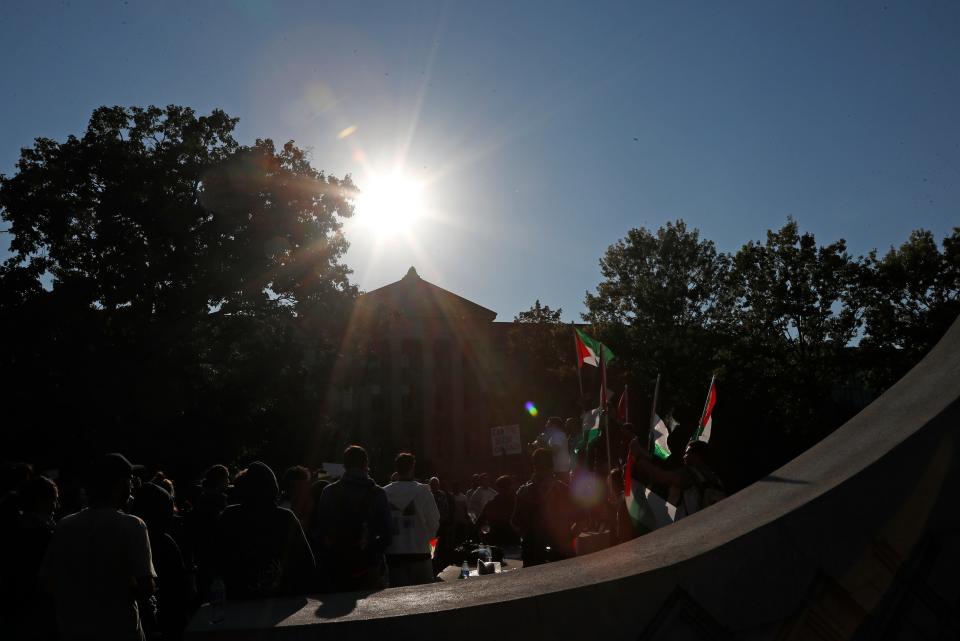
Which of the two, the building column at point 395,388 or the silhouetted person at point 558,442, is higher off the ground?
the building column at point 395,388

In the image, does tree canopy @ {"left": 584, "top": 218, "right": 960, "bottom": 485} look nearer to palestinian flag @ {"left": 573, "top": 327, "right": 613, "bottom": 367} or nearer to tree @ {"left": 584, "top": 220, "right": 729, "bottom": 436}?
tree @ {"left": 584, "top": 220, "right": 729, "bottom": 436}

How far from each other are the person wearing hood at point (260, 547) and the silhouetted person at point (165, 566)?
178 centimetres

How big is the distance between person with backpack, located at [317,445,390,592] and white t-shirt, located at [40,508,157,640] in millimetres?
1917

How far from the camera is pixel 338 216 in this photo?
93.7 ft

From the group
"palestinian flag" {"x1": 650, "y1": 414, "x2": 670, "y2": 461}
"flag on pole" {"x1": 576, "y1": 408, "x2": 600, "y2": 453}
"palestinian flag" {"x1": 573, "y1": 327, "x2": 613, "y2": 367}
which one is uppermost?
"palestinian flag" {"x1": 573, "y1": 327, "x2": 613, "y2": 367}

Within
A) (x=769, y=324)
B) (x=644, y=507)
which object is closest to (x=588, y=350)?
(x=644, y=507)

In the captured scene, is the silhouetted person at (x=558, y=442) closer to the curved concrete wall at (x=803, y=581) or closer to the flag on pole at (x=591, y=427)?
the flag on pole at (x=591, y=427)

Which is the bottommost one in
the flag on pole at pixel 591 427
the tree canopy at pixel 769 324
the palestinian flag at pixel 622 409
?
the flag on pole at pixel 591 427

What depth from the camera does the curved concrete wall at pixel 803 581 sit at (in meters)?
3.22

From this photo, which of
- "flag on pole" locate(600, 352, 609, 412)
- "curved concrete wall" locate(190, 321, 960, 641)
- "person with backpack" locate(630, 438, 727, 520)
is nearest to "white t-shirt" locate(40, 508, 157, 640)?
"curved concrete wall" locate(190, 321, 960, 641)

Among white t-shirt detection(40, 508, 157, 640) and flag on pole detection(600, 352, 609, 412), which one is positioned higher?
flag on pole detection(600, 352, 609, 412)

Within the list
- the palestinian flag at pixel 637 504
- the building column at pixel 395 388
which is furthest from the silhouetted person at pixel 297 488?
the building column at pixel 395 388

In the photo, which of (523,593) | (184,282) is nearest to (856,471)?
(523,593)

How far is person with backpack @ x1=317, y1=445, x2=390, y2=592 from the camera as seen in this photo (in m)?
5.99
